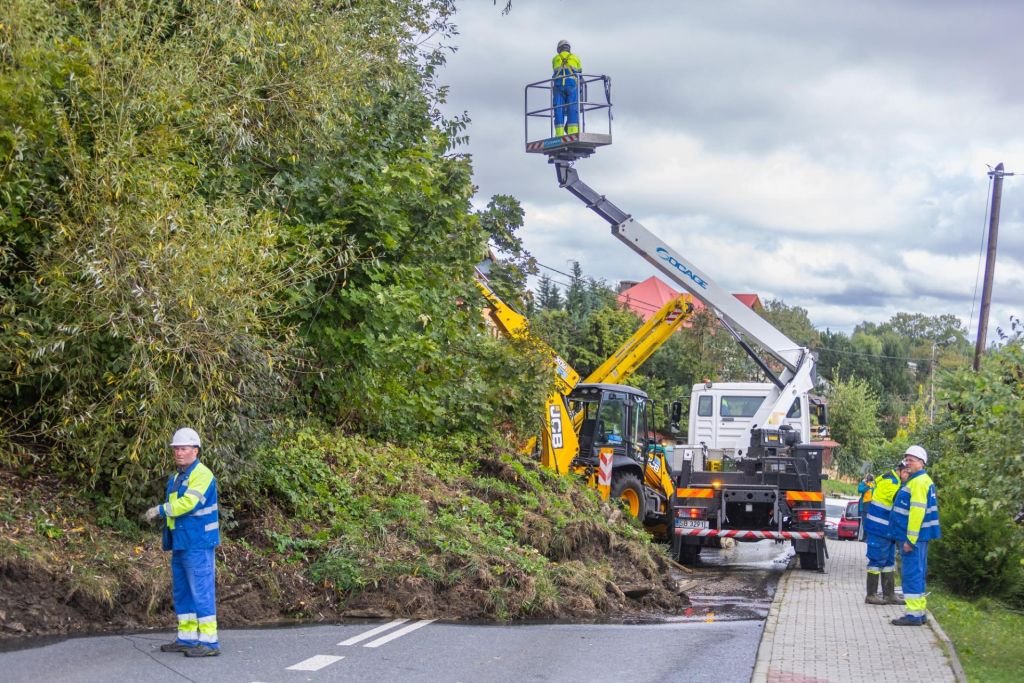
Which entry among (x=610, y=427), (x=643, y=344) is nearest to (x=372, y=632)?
(x=610, y=427)

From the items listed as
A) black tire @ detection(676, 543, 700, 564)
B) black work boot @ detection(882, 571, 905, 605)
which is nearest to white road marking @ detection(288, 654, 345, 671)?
black work boot @ detection(882, 571, 905, 605)

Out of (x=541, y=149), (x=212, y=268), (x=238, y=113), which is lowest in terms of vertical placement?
(x=212, y=268)

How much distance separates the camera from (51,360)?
10.4 meters

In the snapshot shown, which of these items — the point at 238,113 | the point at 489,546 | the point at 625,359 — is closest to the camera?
the point at 238,113

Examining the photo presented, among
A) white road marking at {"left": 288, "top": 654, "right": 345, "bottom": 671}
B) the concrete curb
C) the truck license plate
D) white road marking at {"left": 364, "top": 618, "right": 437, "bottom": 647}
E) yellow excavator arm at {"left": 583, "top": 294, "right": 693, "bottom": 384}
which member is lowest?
the concrete curb

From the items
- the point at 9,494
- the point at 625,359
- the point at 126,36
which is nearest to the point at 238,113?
the point at 126,36

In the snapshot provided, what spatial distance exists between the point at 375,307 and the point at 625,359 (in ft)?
36.1

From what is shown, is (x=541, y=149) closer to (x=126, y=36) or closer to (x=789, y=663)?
(x=126, y=36)

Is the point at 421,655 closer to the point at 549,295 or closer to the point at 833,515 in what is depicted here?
the point at 833,515

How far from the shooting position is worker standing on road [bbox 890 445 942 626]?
38.2ft

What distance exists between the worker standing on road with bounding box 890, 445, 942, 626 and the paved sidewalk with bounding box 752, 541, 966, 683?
224mm

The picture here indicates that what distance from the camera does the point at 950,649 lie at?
10.1m

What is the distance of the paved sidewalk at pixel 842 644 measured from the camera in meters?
8.91

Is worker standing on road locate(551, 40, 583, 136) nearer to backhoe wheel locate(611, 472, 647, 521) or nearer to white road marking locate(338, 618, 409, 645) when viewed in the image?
backhoe wheel locate(611, 472, 647, 521)
